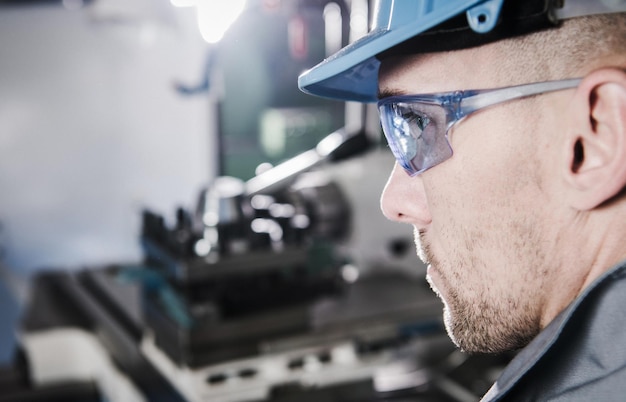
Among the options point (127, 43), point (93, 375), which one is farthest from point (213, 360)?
point (127, 43)

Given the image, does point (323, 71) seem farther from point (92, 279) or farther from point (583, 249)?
point (92, 279)

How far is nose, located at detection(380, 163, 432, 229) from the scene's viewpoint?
0.77 meters

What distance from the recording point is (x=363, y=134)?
160 cm

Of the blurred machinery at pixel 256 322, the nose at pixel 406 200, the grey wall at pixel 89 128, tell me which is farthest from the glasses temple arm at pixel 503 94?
the grey wall at pixel 89 128

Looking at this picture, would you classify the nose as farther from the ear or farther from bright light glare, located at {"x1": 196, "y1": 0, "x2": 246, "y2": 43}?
bright light glare, located at {"x1": 196, "y1": 0, "x2": 246, "y2": 43}

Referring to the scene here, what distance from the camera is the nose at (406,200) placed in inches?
30.3

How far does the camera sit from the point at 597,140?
579mm

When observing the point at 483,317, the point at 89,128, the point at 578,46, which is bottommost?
the point at 89,128

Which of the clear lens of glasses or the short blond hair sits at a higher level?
the short blond hair

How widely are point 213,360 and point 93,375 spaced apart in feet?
1.71

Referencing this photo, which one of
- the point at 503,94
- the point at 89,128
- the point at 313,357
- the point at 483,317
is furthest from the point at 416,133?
the point at 89,128

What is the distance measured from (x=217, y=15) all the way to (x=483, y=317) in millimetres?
1315

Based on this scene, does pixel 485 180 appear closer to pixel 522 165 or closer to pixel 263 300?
pixel 522 165

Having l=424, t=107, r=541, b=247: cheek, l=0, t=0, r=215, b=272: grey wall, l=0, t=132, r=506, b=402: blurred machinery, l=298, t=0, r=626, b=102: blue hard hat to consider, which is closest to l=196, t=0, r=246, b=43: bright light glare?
l=0, t=132, r=506, b=402: blurred machinery
